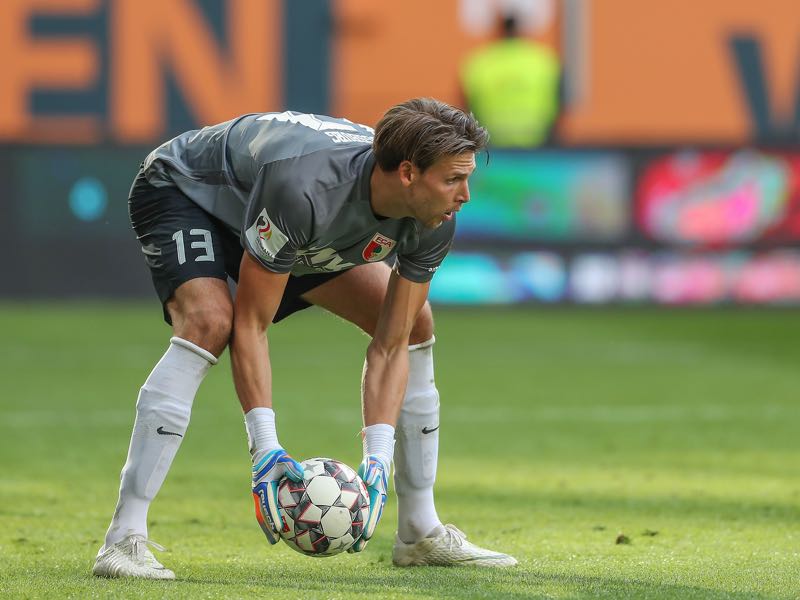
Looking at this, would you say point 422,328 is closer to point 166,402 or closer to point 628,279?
point 166,402

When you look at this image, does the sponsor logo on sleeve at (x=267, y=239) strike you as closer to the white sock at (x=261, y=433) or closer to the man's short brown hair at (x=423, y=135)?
the man's short brown hair at (x=423, y=135)

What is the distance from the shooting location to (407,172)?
4570 millimetres

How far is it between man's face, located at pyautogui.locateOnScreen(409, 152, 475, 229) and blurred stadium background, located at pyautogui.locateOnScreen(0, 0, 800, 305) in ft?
36.8

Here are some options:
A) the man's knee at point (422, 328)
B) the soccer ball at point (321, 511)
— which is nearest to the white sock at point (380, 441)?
the soccer ball at point (321, 511)

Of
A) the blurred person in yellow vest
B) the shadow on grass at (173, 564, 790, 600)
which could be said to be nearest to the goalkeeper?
the shadow on grass at (173, 564, 790, 600)

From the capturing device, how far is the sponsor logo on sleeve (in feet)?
15.0

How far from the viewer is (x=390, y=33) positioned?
2169cm

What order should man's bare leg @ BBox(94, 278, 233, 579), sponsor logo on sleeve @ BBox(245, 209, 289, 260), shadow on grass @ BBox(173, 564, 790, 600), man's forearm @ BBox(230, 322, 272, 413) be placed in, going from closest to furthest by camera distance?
shadow on grass @ BBox(173, 564, 790, 600)
sponsor logo on sleeve @ BBox(245, 209, 289, 260)
man's forearm @ BBox(230, 322, 272, 413)
man's bare leg @ BBox(94, 278, 233, 579)

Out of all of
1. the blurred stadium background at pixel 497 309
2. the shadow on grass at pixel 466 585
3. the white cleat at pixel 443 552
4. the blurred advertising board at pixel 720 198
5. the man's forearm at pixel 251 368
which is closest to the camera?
the shadow on grass at pixel 466 585

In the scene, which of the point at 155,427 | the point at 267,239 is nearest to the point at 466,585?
the point at 155,427

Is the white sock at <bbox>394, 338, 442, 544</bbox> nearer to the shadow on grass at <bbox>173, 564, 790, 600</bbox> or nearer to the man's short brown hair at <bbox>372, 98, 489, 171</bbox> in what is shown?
the shadow on grass at <bbox>173, 564, 790, 600</bbox>

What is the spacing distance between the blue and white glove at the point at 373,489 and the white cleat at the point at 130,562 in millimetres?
602

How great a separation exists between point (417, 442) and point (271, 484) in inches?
34.2

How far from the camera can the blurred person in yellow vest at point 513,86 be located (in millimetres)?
19391
